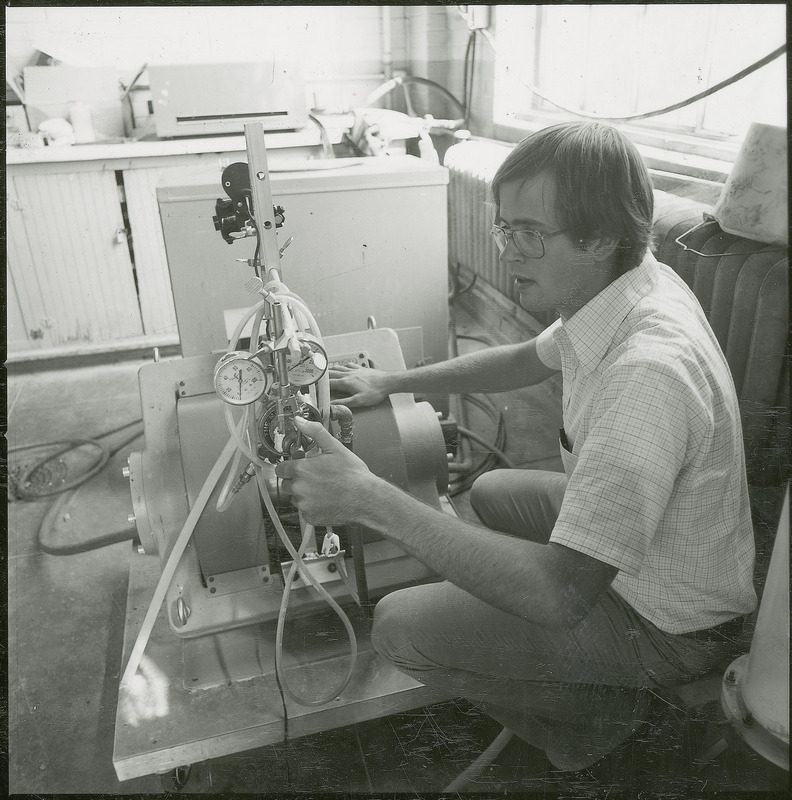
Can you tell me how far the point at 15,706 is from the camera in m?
1.39

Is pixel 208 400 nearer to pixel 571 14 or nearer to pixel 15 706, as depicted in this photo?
pixel 15 706

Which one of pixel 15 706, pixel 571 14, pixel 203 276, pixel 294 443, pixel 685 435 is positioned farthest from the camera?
pixel 203 276

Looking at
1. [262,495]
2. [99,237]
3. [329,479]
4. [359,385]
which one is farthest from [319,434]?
[99,237]

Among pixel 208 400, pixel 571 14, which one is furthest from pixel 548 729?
pixel 571 14

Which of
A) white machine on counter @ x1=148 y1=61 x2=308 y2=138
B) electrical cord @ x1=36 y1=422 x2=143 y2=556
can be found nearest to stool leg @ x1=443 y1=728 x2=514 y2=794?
electrical cord @ x1=36 y1=422 x2=143 y2=556

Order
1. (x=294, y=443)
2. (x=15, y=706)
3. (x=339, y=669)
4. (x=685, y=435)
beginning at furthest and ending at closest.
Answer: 1. (x=15, y=706)
2. (x=339, y=669)
3. (x=294, y=443)
4. (x=685, y=435)

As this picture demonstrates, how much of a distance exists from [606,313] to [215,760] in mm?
1091

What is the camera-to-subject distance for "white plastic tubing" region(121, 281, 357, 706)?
103 cm

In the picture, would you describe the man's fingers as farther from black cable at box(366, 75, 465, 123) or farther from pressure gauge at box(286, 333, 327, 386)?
black cable at box(366, 75, 465, 123)

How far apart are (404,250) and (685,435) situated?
109 centimetres

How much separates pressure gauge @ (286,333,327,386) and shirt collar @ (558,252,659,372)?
1.33 feet

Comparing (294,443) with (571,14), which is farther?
(571,14)

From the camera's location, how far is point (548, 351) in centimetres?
139

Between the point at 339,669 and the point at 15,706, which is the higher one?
the point at 339,669
